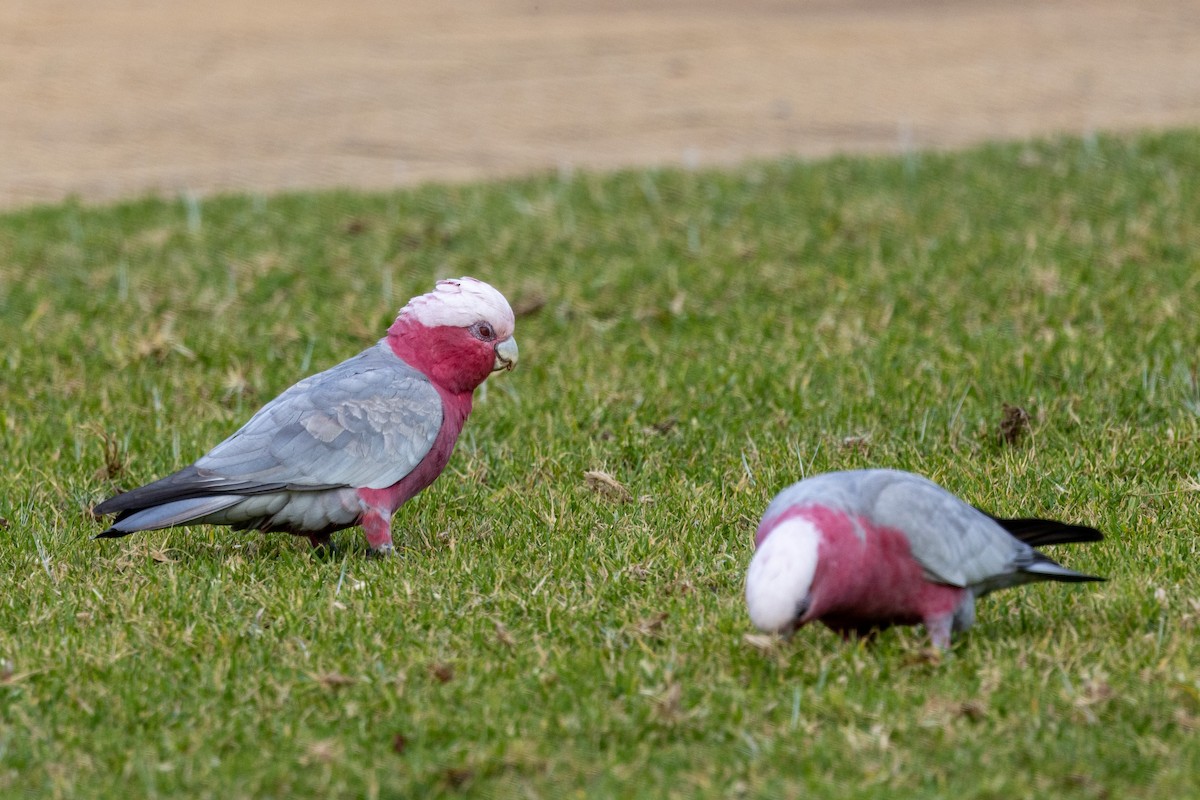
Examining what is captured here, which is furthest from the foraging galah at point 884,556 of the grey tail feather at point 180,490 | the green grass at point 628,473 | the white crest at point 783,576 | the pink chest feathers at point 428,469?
the grey tail feather at point 180,490

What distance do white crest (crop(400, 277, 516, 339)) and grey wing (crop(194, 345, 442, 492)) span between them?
19 cm

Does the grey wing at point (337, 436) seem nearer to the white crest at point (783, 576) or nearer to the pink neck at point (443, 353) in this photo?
the pink neck at point (443, 353)

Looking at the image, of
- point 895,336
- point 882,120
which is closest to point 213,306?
point 895,336

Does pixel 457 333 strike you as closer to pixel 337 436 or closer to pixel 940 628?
pixel 337 436

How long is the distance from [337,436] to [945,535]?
5.77ft

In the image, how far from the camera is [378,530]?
173 inches

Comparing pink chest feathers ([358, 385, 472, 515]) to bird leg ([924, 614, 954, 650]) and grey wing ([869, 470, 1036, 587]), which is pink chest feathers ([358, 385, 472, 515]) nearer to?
grey wing ([869, 470, 1036, 587])

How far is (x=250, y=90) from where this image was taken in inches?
452

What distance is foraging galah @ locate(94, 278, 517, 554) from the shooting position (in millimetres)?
4191

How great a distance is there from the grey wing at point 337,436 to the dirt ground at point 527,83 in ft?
16.9

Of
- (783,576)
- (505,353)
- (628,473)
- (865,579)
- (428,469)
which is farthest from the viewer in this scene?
(628,473)

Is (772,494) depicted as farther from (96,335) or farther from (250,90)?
(250,90)

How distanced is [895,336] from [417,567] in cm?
277

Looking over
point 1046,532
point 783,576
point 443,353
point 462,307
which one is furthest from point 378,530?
point 1046,532
